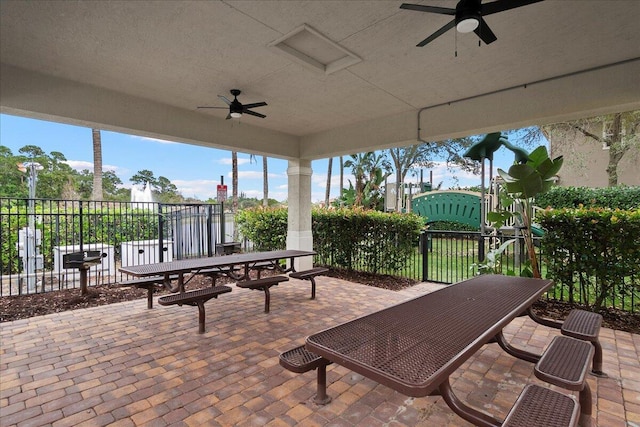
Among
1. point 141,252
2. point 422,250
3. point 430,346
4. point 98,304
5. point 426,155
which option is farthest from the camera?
point 426,155

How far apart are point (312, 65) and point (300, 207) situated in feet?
13.3

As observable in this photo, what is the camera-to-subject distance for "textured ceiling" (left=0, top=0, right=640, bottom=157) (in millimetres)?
2559

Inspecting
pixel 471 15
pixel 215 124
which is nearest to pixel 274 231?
pixel 215 124

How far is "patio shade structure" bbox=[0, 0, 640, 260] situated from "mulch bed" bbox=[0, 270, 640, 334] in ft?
8.56

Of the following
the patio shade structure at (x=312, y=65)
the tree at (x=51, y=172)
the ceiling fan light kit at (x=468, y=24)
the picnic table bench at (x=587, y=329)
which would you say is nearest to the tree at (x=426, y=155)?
the patio shade structure at (x=312, y=65)

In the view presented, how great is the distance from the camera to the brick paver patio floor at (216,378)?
213cm

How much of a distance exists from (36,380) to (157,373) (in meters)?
0.96

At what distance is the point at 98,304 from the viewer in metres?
4.68

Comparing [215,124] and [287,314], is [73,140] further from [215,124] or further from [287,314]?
[287,314]

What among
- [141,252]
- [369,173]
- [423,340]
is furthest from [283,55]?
[369,173]

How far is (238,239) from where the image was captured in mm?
9289

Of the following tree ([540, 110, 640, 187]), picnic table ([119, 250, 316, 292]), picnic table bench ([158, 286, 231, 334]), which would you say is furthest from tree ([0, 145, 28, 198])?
tree ([540, 110, 640, 187])

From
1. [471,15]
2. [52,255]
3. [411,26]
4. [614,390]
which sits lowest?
[614,390]

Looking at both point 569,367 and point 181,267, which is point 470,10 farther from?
point 181,267
